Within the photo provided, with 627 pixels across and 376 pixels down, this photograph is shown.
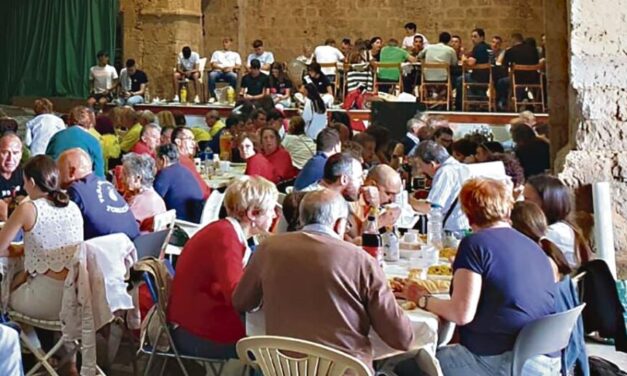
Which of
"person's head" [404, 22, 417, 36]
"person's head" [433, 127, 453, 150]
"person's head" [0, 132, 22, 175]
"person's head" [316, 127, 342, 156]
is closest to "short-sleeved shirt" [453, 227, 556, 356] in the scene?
"person's head" [316, 127, 342, 156]

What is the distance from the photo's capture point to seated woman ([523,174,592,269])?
3.96 m

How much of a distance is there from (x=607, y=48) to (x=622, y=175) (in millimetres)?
847

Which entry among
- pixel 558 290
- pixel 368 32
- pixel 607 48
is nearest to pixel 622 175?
pixel 607 48

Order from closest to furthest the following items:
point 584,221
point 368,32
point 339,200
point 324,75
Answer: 1. point 339,200
2. point 584,221
3. point 324,75
4. point 368,32

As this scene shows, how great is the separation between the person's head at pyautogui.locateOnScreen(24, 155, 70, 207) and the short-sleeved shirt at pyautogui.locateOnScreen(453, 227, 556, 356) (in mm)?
1974

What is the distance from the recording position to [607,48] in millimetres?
5742

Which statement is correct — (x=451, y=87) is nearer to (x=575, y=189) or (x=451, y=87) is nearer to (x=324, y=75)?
(x=324, y=75)

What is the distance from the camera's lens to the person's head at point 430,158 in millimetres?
5949

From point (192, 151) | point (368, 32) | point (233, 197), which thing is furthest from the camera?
point (368, 32)

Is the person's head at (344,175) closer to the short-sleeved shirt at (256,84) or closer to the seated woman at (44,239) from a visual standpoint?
the seated woman at (44,239)

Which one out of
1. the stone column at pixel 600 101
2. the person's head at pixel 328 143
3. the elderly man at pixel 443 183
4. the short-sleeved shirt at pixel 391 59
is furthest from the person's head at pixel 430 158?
the short-sleeved shirt at pixel 391 59

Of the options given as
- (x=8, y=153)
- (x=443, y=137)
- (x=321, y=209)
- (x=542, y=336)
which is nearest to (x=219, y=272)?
(x=321, y=209)

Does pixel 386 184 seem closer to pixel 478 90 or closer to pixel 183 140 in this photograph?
pixel 183 140

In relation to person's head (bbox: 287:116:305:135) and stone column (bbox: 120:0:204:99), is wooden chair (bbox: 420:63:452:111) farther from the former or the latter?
stone column (bbox: 120:0:204:99)
